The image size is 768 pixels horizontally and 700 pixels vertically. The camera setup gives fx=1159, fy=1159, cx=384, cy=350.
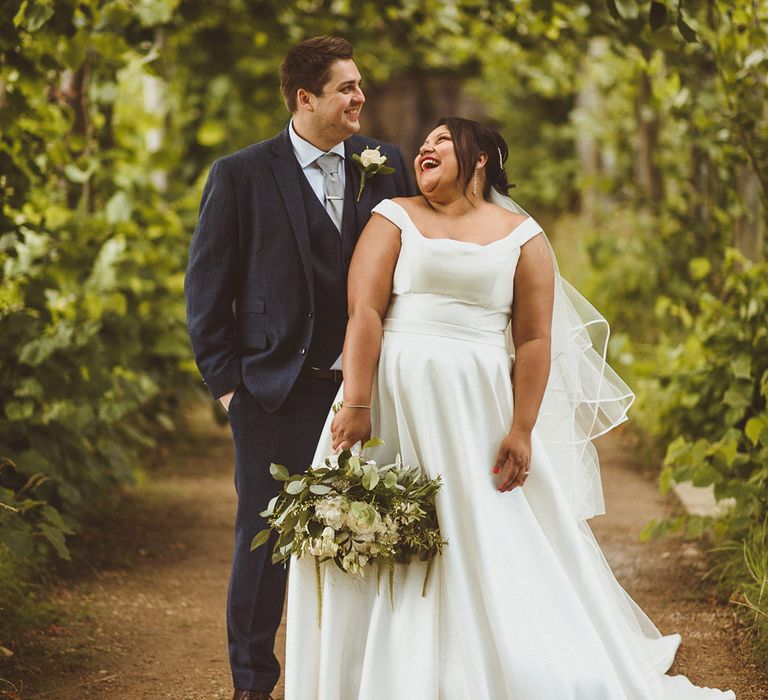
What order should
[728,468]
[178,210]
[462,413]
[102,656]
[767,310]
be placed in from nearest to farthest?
[462,413] < [102,656] < [728,468] < [767,310] < [178,210]

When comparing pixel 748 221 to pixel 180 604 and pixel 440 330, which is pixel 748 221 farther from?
pixel 440 330

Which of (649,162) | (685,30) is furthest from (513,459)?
(649,162)

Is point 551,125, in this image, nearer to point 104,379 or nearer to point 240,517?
point 104,379

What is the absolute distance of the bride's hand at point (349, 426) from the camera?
3268 millimetres

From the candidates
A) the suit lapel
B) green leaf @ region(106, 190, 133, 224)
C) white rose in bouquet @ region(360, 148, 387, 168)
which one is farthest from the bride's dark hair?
green leaf @ region(106, 190, 133, 224)

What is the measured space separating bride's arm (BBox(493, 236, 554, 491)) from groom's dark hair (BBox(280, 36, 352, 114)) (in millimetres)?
807

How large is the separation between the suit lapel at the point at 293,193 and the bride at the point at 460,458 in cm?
23

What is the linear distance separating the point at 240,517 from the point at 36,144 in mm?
2704

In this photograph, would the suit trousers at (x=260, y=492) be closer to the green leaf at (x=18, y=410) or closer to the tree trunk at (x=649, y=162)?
the green leaf at (x=18, y=410)

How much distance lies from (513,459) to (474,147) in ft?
2.95

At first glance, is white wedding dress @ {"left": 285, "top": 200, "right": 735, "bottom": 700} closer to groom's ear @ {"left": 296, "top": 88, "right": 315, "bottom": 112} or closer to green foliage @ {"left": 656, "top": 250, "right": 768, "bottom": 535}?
groom's ear @ {"left": 296, "top": 88, "right": 315, "bottom": 112}

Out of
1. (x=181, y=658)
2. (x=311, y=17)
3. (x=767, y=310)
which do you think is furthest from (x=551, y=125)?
(x=181, y=658)

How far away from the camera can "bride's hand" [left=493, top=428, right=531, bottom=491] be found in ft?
10.8

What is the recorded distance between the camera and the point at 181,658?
4.30 metres
